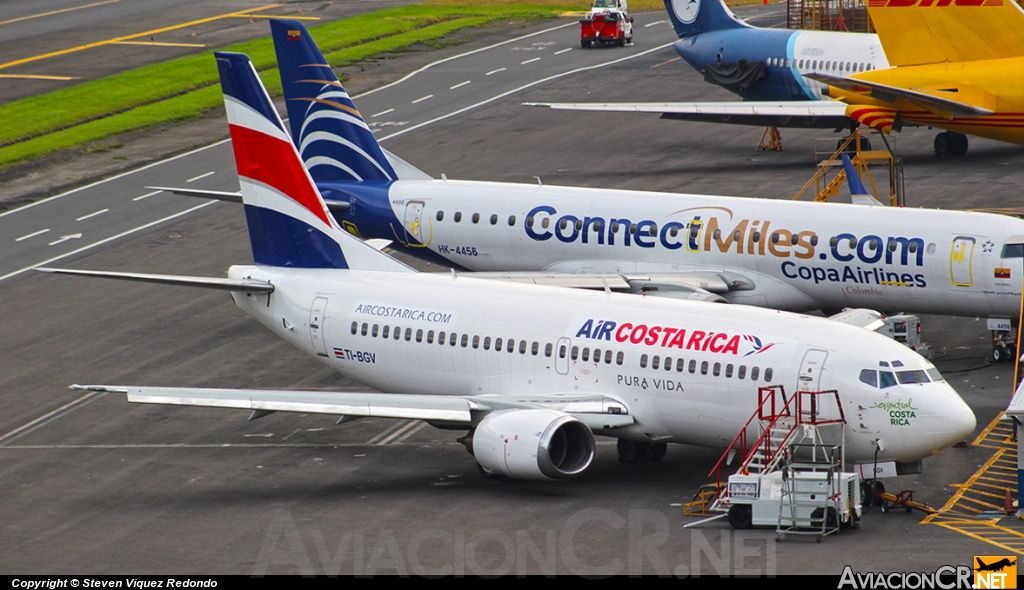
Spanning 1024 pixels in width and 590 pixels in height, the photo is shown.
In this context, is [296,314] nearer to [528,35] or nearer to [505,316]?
[505,316]

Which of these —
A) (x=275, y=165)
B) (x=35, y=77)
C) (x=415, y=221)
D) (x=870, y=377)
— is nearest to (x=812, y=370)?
(x=870, y=377)

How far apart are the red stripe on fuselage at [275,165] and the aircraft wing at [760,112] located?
2844 cm

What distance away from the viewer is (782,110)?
6650 centimetres

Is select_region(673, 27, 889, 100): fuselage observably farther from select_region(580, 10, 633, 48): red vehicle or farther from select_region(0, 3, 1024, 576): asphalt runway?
select_region(580, 10, 633, 48): red vehicle

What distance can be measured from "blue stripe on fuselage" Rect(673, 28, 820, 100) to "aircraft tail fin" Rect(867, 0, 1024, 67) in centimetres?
1273

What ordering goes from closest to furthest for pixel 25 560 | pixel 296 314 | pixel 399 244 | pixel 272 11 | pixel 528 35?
pixel 25 560 < pixel 296 314 < pixel 399 244 < pixel 528 35 < pixel 272 11

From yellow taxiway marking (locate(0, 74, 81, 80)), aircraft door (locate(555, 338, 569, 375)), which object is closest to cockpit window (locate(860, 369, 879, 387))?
aircraft door (locate(555, 338, 569, 375))

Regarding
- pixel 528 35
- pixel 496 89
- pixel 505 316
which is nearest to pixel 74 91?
pixel 496 89

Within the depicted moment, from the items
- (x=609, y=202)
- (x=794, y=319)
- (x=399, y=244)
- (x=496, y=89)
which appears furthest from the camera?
(x=496, y=89)

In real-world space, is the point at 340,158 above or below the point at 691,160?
above

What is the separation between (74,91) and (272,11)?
28.6m

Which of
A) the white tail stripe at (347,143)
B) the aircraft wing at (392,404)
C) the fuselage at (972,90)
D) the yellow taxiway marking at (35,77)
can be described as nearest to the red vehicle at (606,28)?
the yellow taxiway marking at (35,77)

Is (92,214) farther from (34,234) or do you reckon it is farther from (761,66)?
(761,66)

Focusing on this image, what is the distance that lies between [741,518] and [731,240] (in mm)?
16216
